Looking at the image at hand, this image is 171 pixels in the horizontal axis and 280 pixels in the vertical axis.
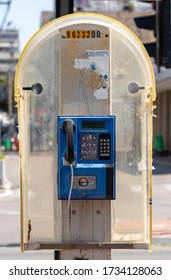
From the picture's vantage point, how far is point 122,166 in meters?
5.37

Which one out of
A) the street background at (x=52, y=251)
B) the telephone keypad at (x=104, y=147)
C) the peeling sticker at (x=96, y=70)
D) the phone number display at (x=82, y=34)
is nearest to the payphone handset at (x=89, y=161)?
the telephone keypad at (x=104, y=147)

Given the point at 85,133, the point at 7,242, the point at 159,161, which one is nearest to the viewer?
the point at 85,133

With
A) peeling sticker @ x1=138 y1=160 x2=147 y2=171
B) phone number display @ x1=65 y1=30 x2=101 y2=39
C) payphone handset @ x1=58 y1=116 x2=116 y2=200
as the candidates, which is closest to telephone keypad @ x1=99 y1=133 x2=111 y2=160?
payphone handset @ x1=58 y1=116 x2=116 y2=200

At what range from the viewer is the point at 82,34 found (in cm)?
532

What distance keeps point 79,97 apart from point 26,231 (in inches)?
48.8

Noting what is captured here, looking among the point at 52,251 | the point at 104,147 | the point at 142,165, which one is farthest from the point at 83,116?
the point at 52,251

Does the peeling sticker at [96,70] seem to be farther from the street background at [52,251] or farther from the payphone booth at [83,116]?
the street background at [52,251]

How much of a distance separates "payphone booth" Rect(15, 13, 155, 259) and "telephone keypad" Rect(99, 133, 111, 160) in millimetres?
57

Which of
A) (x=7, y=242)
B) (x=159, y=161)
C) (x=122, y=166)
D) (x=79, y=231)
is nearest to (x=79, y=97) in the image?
(x=122, y=166)

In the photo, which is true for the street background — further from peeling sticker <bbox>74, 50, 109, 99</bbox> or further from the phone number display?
the phone number display

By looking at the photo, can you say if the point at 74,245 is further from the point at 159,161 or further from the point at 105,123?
the point at 159,161

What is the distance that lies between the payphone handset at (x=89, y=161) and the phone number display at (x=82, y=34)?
0.69m

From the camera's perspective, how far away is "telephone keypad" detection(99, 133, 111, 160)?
17.0 ft
